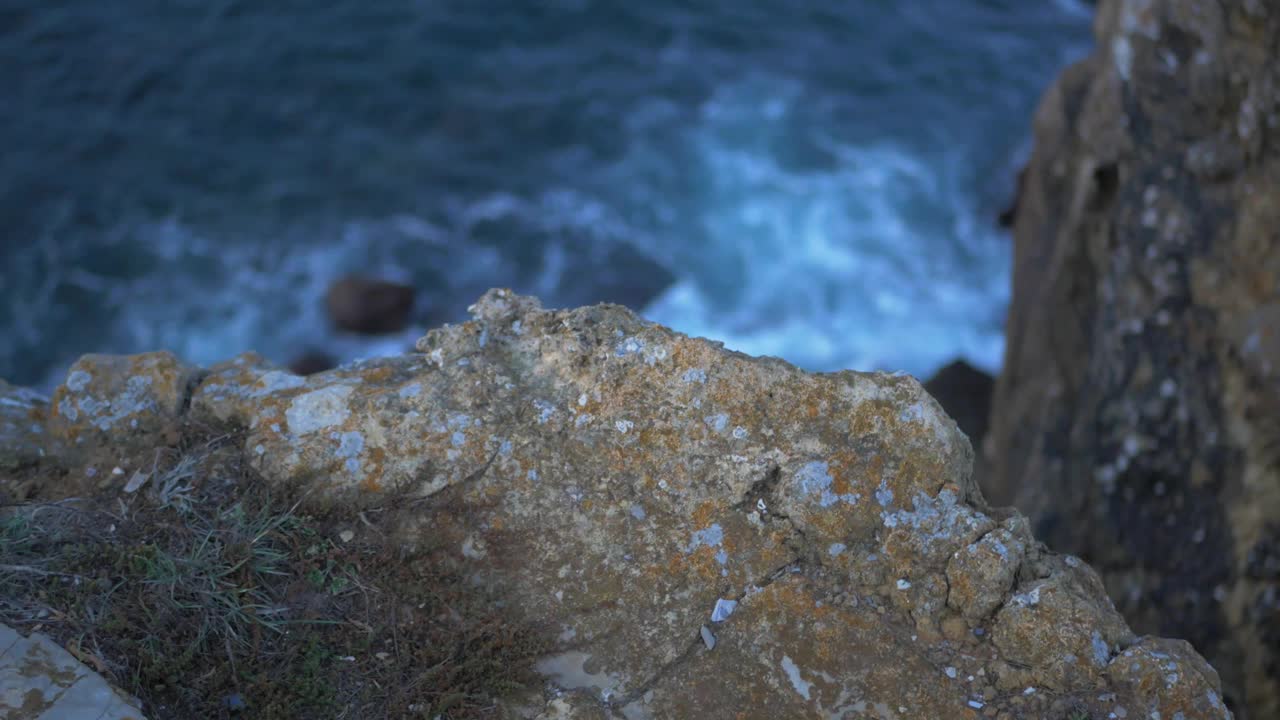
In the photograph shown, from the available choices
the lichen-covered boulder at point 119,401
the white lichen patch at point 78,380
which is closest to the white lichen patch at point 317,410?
the lichen-covered boulder at point 119,401

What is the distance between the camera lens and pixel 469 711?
3.19m

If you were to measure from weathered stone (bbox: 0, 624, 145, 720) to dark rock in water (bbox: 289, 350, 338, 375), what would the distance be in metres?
9.46

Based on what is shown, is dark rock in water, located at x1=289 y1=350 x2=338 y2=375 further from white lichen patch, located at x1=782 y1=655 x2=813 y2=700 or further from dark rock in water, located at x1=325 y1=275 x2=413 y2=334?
white lichen patch, located at x1=782 y1=655 x2=813 y2=700

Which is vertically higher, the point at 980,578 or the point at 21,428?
the point at 980,578

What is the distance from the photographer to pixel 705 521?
3572mm

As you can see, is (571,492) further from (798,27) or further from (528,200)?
(798,27)

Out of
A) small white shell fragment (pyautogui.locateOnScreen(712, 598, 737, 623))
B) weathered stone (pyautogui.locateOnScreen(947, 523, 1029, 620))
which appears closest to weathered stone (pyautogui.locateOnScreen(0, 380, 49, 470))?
small white shell fragment (pyautogui.locateOnScreen(712, 598, 737, 623))

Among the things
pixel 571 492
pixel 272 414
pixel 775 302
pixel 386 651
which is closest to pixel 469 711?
pixel 386 651

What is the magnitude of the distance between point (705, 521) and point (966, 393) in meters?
7.89

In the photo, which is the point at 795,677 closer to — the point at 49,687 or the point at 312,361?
the point at 49,687

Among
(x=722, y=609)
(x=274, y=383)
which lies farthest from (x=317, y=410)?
(x=722, y=609)

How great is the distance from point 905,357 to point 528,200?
502cm

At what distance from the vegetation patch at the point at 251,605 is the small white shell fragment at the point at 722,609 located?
521 millimetres

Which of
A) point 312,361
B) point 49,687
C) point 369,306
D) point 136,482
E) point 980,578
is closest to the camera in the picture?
point 49,687
